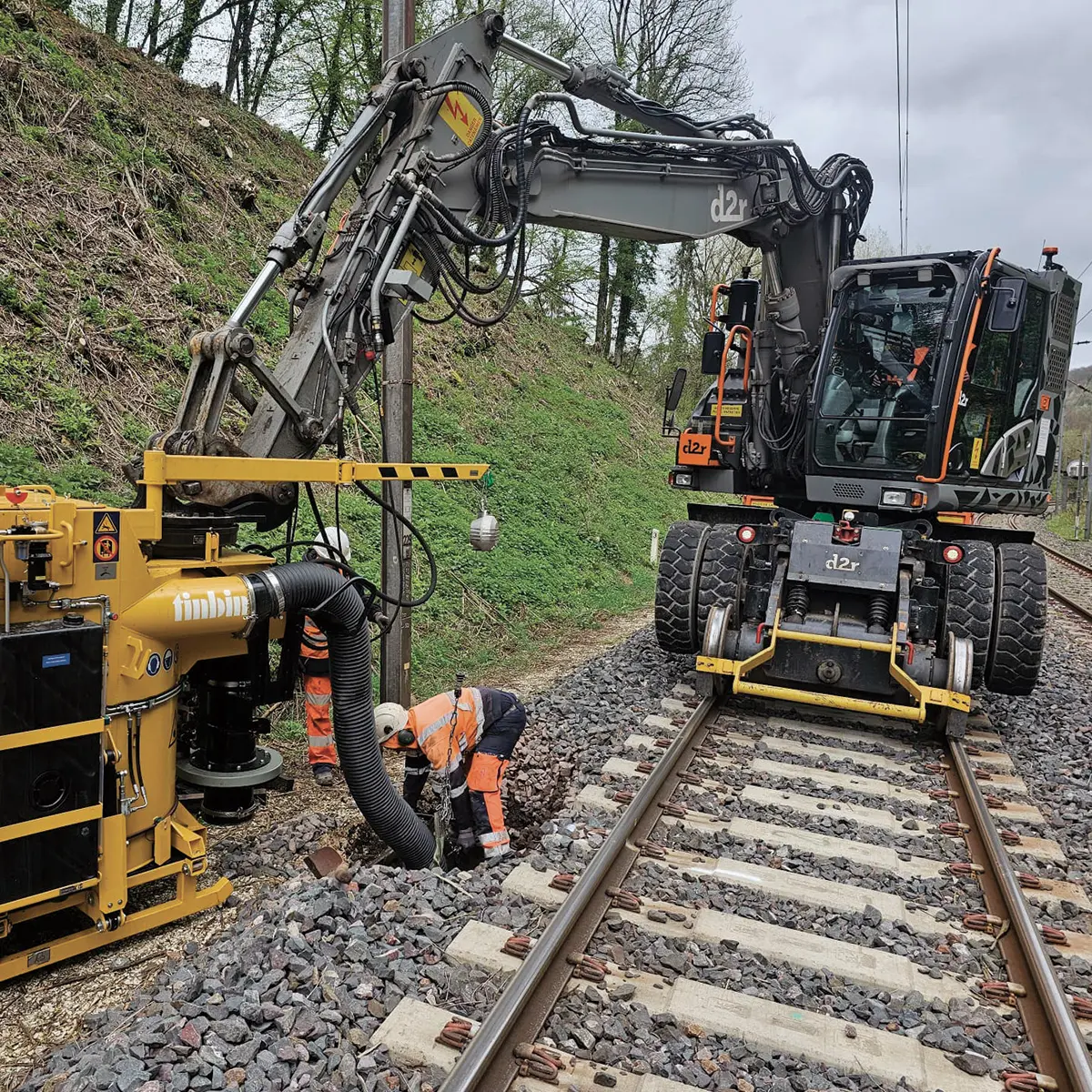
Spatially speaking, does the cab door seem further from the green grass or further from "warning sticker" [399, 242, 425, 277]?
the green grass

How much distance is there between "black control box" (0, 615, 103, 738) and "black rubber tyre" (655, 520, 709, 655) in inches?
194

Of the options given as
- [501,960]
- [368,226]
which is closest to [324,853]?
[501,960]

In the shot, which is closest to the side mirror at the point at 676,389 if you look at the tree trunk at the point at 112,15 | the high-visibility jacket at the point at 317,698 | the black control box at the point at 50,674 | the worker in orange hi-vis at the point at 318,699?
the worker in orange hi-vis at the point at 318,699

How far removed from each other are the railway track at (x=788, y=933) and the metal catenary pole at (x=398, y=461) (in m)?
1.74

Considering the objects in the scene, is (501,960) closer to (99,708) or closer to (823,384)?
(99,708)

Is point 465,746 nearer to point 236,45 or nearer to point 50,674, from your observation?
point 50,674

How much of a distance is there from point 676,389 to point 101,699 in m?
5.46

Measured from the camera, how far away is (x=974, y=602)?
6.77 metres

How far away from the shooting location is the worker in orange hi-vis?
559 centimetres

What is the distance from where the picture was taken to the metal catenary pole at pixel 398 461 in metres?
5.64

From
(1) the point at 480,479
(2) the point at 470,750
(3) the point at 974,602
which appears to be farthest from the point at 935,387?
(2) the point at 470,750

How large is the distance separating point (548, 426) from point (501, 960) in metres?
13.9

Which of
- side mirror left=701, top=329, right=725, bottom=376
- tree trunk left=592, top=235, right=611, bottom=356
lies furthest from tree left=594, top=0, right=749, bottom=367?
side mirror left=701, top=329, right=725, bottom=376

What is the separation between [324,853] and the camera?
415 cm
